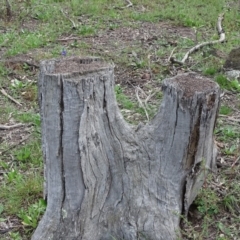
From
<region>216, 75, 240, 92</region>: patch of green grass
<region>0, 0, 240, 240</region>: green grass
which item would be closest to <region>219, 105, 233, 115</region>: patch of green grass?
<region>0, 0, 240, 240</region>: green grass

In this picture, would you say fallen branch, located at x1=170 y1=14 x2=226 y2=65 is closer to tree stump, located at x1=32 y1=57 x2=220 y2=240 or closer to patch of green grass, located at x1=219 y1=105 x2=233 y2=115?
patch of green grass, located at x1=219 y1=105 x2=233 y2=115

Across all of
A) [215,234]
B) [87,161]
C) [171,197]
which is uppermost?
[87,161]

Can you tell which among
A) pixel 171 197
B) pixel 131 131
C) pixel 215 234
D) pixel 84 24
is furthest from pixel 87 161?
pixel 84 24

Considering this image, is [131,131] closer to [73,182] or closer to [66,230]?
[73,182]

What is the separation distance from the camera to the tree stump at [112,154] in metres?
3.23

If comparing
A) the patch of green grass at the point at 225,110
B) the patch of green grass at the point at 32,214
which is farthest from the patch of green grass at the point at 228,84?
the patch of green grass at the point at 32,214

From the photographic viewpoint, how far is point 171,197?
3.62 m

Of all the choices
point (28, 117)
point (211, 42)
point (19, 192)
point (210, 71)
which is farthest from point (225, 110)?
point (211, 42)

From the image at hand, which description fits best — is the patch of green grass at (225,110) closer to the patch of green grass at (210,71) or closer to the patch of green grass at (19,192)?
the patch of green grass at (210,71)

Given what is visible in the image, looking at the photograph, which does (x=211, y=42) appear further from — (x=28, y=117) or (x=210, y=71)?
(x=28, y=117)

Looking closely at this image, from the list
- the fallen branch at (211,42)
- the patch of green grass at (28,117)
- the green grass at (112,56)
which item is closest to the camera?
the green grass at (112,56)

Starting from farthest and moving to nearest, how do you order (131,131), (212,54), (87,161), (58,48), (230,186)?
1. (58,48)
2. (212,54)
3. (230,186)
4. (131,131)
5. (87,161)

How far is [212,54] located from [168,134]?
434 cm

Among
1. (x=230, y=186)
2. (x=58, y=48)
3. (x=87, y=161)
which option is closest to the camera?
(x=87, y=161)
